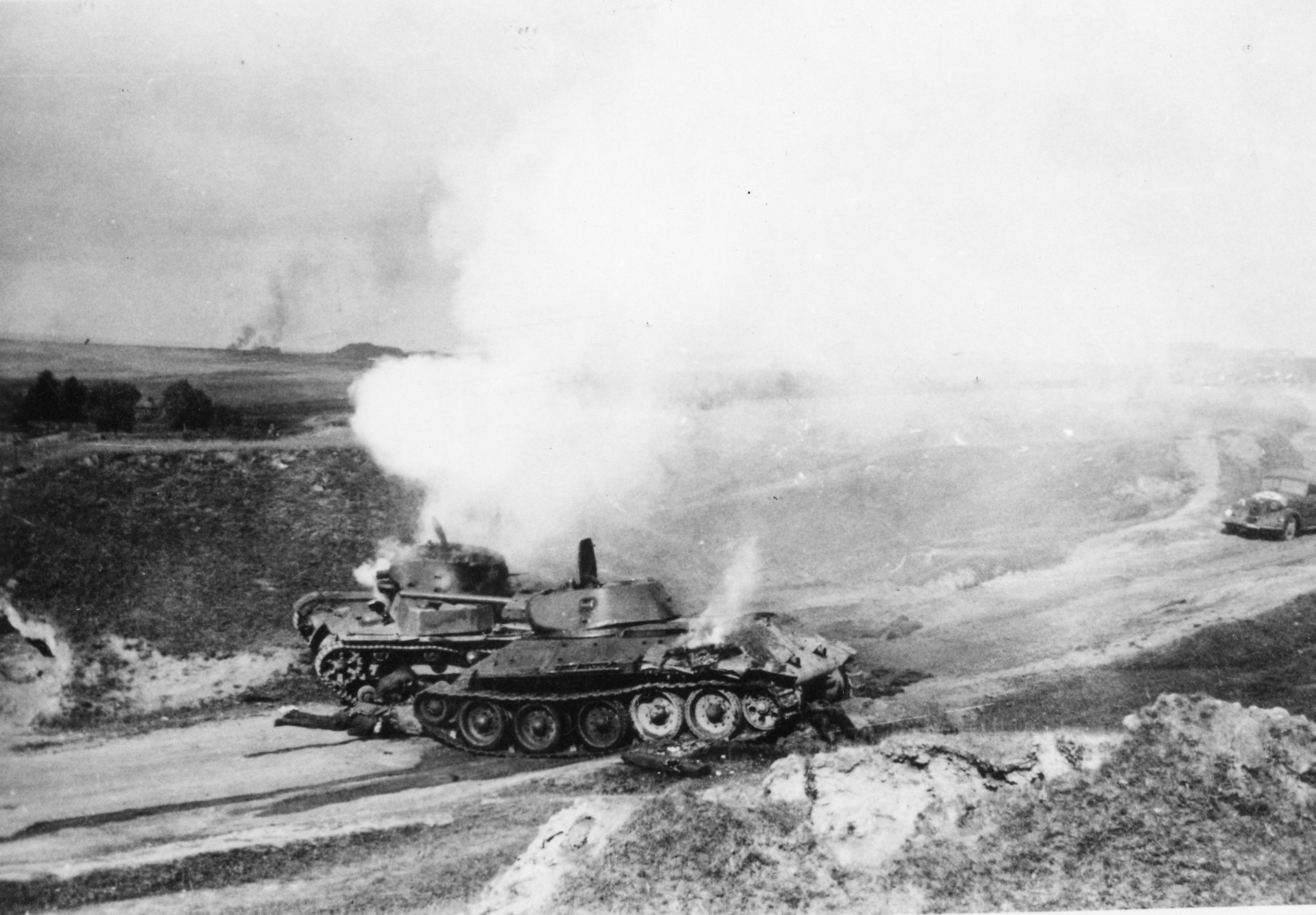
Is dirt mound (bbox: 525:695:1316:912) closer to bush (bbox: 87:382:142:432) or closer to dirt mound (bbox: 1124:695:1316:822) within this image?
dirt mound (bbox: 1124:695:1316:822)

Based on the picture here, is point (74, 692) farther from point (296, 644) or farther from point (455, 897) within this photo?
point (455, 897)

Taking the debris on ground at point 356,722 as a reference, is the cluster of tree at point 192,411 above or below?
above

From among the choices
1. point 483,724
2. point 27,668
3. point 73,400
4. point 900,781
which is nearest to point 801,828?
point 900,781

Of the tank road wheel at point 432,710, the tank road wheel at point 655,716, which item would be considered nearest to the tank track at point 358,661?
the tank road wheel at point 432,710

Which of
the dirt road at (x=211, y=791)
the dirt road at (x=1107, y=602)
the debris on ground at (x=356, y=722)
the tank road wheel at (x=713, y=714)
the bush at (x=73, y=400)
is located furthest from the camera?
the bush at (x=73, y=400)

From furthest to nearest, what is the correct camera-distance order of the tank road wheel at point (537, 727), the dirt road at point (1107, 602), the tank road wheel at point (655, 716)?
the dirt road at point (1107, 602), the tank road wheel at point (537, 727), the tank road wheel at point (655, 716)

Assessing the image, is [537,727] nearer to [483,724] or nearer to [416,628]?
[483,724]

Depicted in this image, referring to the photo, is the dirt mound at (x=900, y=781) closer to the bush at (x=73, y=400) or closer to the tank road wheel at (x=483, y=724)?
the tank road wheel at (x=483, y=724)
